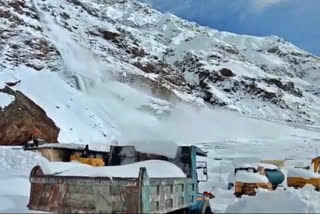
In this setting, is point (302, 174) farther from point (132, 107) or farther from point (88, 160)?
point (132, 107)

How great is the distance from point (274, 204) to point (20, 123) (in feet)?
82.4

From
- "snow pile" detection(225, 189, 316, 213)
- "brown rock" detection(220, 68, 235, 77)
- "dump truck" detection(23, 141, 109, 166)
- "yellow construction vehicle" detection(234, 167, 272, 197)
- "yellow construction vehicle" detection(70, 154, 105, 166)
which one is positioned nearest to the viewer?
"snow pile" detection(225, 189, 316, 213)

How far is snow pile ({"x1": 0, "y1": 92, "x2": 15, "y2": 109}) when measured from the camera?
3003 cm

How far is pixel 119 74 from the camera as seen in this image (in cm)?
8106

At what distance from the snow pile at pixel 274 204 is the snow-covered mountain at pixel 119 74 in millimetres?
35640

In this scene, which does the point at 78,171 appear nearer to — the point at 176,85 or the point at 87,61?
the point at 87,61

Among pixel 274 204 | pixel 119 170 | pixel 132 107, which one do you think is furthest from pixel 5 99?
pixel 132 107

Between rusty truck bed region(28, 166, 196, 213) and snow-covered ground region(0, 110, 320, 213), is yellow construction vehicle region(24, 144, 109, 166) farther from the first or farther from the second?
rusty truck bed region(28, 166, 196, 213)

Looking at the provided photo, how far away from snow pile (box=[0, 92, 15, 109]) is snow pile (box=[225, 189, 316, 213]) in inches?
970

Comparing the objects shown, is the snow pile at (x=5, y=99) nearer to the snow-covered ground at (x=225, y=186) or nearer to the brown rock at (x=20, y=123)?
the brown rock at (x=20, y=123)

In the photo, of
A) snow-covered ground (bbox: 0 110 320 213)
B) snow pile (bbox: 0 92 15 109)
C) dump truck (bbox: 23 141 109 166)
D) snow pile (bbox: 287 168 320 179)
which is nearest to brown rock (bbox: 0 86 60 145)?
snow pile (bbox: 0 92 15 109)

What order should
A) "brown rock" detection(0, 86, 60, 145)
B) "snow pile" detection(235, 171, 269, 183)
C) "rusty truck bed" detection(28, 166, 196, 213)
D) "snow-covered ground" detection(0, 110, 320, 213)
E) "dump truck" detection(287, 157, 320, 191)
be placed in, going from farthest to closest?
"brown rock" detection(0, 86, 60, 145) → "dump truck" detection(287, 157, 320, 191) → "snow pile" detection(235, 171, 269, 183) → "snow-covered ground" detection(0, 110, 320, 213) → "rusty truck bed" detection(28, 166, 196, 213)

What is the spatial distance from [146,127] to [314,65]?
440 feet

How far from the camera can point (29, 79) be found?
58219 mm
